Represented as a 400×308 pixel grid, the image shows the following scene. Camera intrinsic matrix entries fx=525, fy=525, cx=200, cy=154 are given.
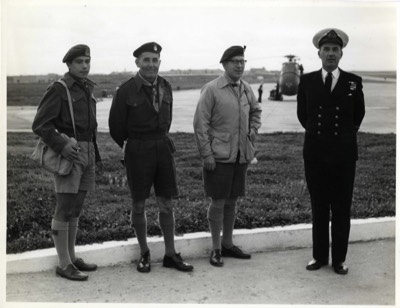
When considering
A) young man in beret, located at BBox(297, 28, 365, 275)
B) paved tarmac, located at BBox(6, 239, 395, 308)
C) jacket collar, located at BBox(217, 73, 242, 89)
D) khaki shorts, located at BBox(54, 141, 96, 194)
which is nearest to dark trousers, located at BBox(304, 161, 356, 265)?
young man in beret, located at BBox(297, 28, 365, 275)

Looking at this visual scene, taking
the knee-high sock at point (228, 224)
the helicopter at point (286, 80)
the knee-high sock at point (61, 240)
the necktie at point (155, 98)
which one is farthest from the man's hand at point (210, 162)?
the helicopter at point (286, 80)

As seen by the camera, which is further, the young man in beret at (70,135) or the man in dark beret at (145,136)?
the man in dark beret at (145,136)

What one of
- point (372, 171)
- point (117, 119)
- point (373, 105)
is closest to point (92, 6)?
point (117, 119)

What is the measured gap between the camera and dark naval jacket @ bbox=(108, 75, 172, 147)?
3992 millimetres

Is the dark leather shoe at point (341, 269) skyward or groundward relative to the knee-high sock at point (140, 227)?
groundward

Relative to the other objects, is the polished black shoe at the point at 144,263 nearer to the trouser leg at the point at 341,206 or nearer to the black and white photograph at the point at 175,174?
the black and white photograph at the point at 175,174

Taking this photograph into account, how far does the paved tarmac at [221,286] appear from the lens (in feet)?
12.1

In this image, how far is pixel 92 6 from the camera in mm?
4336

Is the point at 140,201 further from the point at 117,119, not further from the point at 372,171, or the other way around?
the point at 372,171

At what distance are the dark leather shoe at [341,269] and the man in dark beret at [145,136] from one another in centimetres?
113

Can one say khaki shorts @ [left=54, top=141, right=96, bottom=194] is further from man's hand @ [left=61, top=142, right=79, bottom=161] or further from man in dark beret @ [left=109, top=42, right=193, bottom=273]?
man in dark beret @ [left=109, top=42, right=193, bottom=273]

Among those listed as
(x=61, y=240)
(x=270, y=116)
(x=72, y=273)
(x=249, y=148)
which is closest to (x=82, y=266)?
(x=72, y=273)

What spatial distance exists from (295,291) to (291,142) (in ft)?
18.6

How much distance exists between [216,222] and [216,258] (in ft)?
0.94
